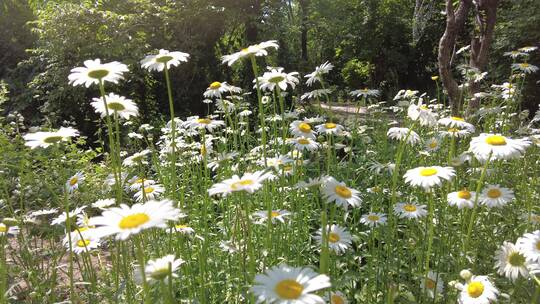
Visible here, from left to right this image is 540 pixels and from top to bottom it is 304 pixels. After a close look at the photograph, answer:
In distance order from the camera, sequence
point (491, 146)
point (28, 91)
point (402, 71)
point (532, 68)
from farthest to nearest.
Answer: point (402, 71) < point (28, 91) < point (532, 68) < point (491, 146)

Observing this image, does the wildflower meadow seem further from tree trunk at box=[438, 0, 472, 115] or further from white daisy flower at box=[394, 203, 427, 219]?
tree trunk at box=[438, 0, 472, 115]

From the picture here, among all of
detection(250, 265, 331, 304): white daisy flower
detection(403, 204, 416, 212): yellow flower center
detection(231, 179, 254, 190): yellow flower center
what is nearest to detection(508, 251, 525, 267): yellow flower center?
detection(403, 204, 416, 212): yellow flower center

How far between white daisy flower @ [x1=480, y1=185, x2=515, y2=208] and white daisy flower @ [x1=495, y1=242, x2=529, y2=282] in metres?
0.33

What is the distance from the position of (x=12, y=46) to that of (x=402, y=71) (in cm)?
1385

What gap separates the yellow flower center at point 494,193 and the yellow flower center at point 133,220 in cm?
163

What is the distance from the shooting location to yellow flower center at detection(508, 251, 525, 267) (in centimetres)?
157

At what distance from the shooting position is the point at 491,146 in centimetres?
172

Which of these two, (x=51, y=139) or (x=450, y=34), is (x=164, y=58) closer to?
(x=51, y=139)

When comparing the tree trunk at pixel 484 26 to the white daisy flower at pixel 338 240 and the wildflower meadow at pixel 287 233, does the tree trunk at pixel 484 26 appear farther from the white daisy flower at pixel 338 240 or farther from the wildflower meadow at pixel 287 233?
the white daisy flower at pixel 338 240

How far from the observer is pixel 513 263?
5.23ft

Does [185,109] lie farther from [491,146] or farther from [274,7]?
[491,146]

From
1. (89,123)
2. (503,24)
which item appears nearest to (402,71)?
(503,24)

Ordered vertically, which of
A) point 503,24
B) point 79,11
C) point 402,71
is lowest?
point 402,71

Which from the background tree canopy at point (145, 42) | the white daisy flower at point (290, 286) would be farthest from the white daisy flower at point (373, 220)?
the background tree canopy at point (145, 42)
